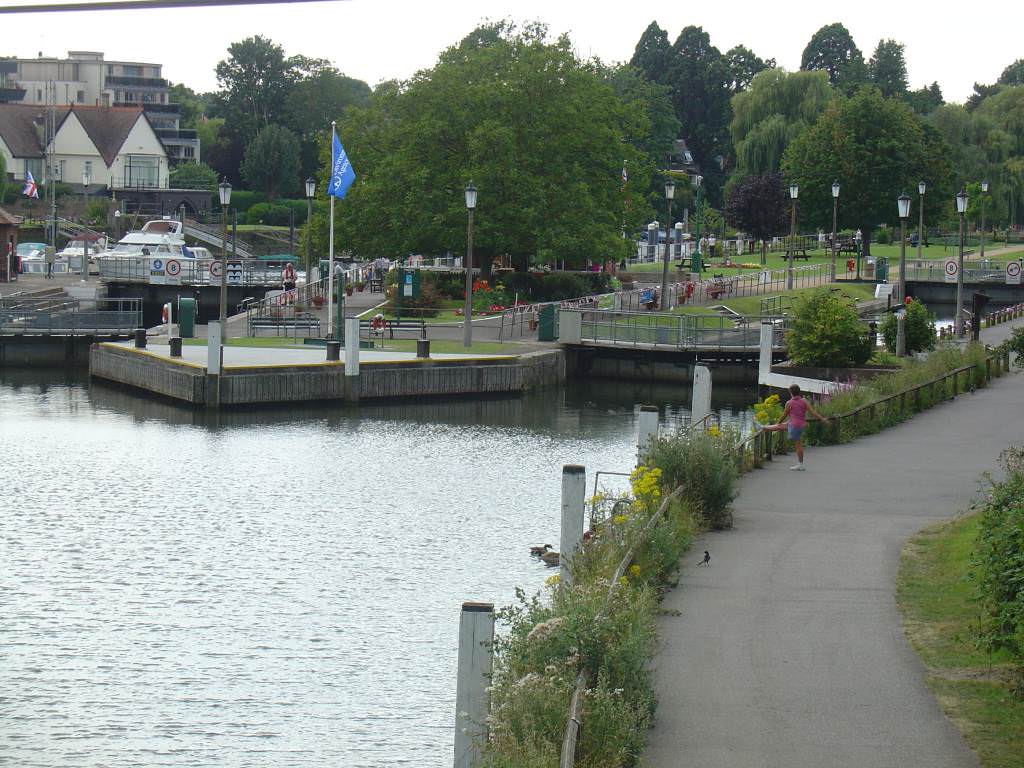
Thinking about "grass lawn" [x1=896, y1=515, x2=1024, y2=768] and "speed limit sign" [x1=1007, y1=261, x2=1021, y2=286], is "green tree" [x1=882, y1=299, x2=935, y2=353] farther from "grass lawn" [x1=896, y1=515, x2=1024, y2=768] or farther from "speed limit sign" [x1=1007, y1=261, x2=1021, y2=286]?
"speed limit sign" [x1=1007, y1=261, x2=1021, y2=286]

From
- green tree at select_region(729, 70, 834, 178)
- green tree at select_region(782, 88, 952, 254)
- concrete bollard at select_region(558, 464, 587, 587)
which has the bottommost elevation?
concrete bollard at select_region(558, 464, 587, 587)

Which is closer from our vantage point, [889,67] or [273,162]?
[273,162]

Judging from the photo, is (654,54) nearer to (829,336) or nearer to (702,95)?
(702,95)

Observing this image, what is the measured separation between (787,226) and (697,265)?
2304 centimetres

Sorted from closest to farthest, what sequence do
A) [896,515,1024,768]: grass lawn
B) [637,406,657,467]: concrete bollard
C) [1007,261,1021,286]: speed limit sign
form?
[896,515,1024,768]: grass lawn → [637,406,657,467]: concrete bollard → [1007,261,1021,286]: speed limit sign

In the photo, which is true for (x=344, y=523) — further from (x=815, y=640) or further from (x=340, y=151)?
(x=340, y=151)

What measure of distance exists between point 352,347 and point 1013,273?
1597 inches

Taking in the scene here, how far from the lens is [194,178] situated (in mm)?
125312

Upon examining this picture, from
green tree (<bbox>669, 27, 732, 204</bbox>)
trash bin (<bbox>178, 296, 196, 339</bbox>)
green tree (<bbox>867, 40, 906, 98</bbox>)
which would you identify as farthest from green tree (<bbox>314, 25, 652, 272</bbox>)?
green tree (<bbox>867, 40, 906, 98</bbox>)

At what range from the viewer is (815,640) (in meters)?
14.9

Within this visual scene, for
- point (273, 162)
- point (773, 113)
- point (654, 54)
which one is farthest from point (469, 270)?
point (654, 54)

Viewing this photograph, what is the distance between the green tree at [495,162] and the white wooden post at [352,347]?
17.4 m

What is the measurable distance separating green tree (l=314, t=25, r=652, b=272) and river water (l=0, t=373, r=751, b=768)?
19.8 meters

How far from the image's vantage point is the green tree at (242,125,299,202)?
4921 inches
